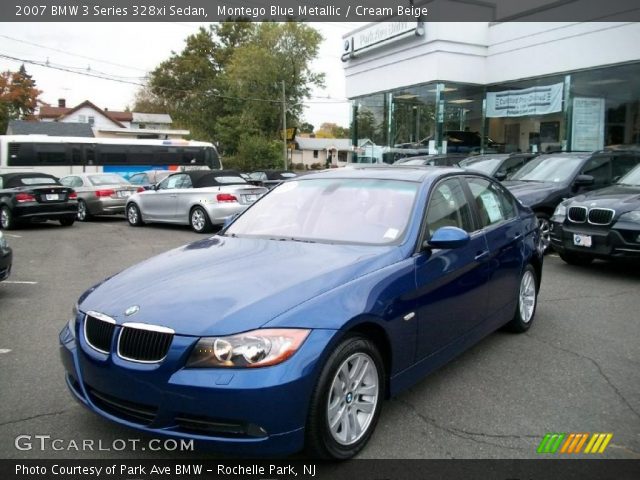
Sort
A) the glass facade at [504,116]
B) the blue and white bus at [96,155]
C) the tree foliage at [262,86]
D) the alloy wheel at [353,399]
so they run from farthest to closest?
the tree foliage at [262,86] < the blue and white bus at [96,155] < the glass facade at [504,116] < the alloy wheel at [353,399]

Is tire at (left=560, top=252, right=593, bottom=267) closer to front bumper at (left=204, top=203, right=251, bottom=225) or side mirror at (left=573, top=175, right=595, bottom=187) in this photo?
side mirror at (left=573, top=175, right=595, bottom=187)

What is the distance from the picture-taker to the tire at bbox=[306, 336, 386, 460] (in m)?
2.78

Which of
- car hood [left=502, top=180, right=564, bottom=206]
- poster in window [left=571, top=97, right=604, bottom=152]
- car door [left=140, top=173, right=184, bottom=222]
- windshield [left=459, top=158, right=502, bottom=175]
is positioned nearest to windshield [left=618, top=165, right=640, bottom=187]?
car hood [left=502, top=180, right=564, bottom=206]

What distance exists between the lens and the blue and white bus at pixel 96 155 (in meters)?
25.1

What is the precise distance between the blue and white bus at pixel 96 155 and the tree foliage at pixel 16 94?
33.7 metres

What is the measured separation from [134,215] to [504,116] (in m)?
13.8

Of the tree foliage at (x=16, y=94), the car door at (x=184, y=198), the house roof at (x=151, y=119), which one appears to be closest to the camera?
the car door at (x=184, y=198)

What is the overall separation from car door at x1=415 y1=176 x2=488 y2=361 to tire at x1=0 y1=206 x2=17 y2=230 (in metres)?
13.4

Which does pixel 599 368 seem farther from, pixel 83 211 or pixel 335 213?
pixel 83 211

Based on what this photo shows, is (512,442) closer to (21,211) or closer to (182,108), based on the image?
(21,211)

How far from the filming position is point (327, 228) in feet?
13.0

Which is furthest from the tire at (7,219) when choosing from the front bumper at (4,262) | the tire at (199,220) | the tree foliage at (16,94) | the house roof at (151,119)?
the house roof at (151,119)

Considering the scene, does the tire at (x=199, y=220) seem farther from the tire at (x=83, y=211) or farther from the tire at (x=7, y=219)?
the tire at (x=83, y=211)

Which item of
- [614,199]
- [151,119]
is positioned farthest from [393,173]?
[151,119]
